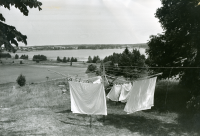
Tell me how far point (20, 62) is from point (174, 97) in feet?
48.7

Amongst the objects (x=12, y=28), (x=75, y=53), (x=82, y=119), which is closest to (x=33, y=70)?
(x=75, y=53)

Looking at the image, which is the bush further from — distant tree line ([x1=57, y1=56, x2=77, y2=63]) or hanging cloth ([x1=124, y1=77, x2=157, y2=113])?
hanging cloth ([x1=124, y1=77, x2=157, y2=113])

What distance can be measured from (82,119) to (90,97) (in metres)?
3.62

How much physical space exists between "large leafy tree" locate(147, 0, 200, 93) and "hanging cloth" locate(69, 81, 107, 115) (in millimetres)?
4174

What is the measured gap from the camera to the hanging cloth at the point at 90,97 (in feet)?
36.4

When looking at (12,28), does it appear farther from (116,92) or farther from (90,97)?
(116,92)

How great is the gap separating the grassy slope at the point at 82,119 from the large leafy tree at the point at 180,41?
2.90m

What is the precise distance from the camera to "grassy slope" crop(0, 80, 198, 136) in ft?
38.4

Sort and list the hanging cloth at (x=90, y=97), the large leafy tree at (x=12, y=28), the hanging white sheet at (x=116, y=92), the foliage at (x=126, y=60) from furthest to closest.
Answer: the foliage at (x=126, y=60), the hanging white sheet at (x=116, y=92), the hanging cloth at (x=90, y=97), the large leafy tree at (x=12, y=28)

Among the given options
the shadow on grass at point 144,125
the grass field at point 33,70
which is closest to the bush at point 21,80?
the grass field at point 33,70

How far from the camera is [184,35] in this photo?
1529 cm

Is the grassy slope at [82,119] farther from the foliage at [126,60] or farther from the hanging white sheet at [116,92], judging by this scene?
the foliage at [126,60]

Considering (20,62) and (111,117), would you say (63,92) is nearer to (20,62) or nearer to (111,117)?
(20,62)

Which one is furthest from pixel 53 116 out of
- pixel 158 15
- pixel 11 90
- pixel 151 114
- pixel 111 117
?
pixel 158 15
